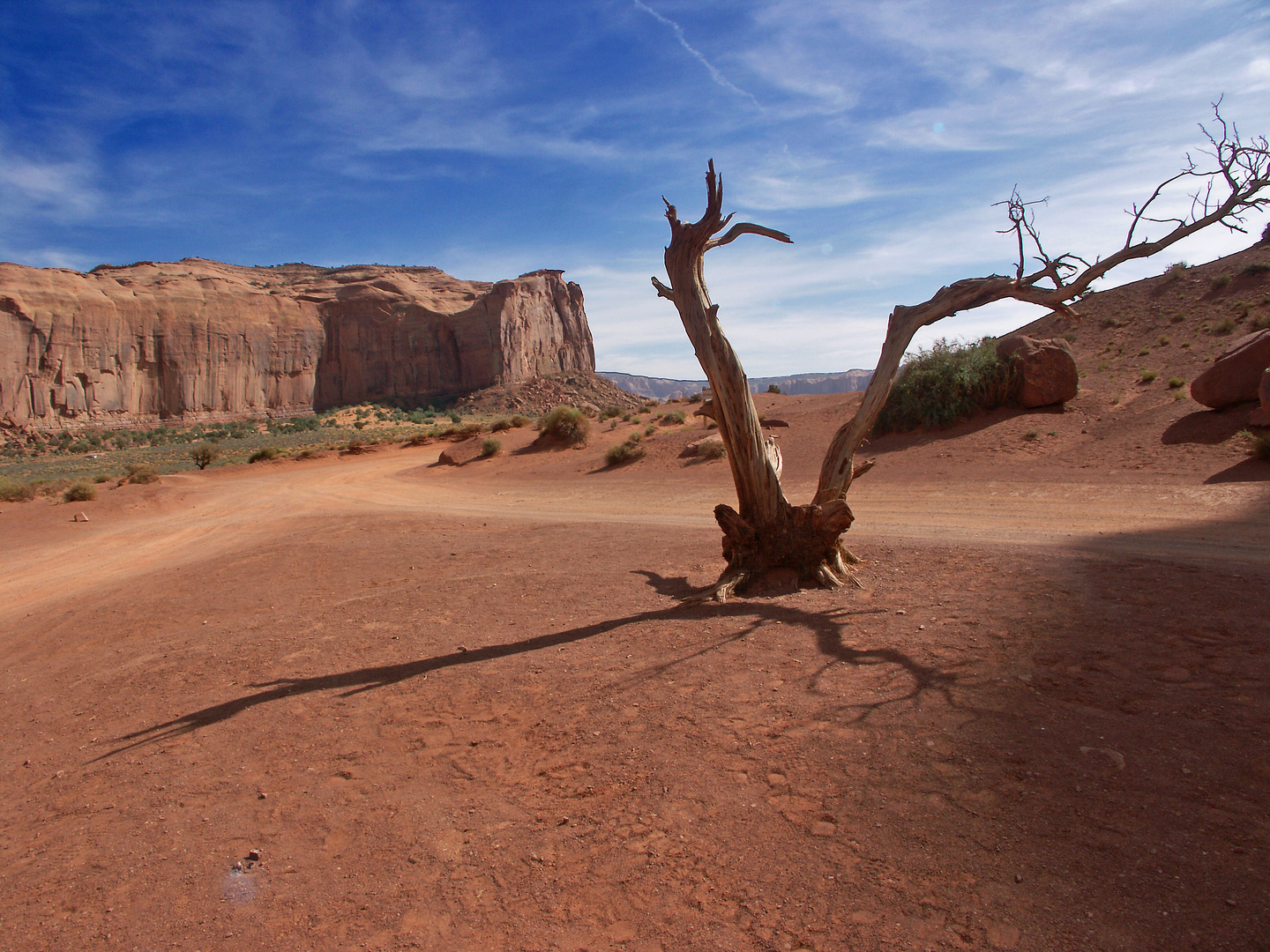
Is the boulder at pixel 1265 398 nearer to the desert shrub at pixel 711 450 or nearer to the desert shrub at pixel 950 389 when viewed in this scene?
the desert shrub at pixel 950 389

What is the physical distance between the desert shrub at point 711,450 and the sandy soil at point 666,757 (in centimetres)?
1177

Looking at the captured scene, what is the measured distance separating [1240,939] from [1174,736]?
1435mm

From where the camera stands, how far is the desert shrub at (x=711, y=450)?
20.9m

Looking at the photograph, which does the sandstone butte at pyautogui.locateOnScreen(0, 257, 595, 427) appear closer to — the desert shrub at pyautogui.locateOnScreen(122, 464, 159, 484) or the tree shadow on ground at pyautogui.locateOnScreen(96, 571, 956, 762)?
the desert shrub at pyautogui.locateOnScreen(122, 464, 159, 484)

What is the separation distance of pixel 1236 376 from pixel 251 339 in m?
70.9

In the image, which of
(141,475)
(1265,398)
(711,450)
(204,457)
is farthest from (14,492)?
(1265,398)

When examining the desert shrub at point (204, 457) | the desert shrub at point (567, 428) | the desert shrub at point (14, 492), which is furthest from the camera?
the desert shrub at point (204, 457)

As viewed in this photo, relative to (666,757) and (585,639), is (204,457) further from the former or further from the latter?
(666,757)

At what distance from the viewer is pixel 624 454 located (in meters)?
23.3

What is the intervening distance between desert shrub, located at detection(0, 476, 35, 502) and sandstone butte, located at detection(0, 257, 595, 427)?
41777 mm

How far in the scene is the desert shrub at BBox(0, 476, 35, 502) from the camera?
2028 cm

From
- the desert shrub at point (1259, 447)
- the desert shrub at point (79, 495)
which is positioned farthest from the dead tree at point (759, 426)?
the desert shrub at point (79, 495)

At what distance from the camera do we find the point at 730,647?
5.61 metres

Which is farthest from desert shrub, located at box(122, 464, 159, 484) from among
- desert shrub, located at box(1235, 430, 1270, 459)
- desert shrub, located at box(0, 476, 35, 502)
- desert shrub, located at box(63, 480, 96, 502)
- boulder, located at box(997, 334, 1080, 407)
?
desert shrub, located at box(1235, 430, 1270, 459)
